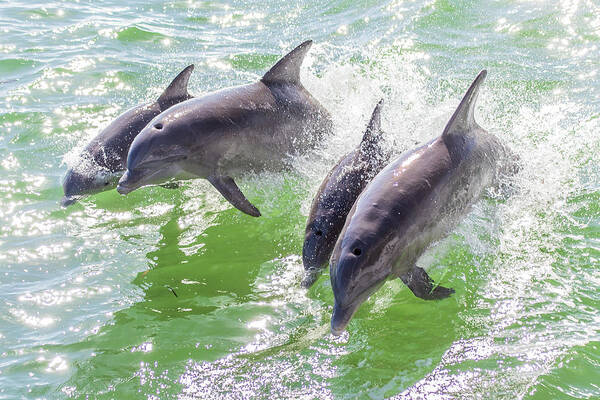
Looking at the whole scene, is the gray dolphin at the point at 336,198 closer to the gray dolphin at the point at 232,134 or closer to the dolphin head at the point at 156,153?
the gray dolphin at the point at 232,134

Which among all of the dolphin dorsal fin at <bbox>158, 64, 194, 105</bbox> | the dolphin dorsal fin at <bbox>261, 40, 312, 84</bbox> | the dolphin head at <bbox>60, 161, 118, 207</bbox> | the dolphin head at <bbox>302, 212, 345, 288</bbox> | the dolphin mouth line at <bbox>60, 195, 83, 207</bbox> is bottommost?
the dolphin mouth line at <bbox>60, 195, 83, 207</bbox>

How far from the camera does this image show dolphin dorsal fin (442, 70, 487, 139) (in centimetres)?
622

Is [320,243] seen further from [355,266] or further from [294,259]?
[294,259]

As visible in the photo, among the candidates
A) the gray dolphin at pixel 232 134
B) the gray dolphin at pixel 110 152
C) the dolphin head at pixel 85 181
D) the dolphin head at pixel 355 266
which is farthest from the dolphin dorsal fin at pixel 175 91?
the dolphin head at pixel 355 266

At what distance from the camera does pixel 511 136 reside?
9.65 m

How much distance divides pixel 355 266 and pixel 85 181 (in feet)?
15.2

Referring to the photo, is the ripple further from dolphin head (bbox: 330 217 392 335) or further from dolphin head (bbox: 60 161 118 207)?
dolphin head (bbox: 330 217 392 335)

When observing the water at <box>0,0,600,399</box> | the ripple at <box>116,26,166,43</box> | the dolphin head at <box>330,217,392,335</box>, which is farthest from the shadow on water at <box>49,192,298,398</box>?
the ripple at <box>116,26,166,43</box>

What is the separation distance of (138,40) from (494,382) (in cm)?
1178

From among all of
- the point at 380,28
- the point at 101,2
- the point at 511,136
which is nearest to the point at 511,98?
the point at 511,136

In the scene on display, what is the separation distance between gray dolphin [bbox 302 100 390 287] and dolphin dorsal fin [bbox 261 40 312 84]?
1.95m

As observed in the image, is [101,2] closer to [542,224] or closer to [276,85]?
[276,85]

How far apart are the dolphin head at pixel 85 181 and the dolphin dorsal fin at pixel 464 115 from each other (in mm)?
4171

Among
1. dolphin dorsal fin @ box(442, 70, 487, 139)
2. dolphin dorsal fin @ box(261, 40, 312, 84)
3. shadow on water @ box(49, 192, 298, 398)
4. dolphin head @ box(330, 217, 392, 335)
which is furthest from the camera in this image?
dolphin dorsal fin @ box(261, 40, 312, 84)
